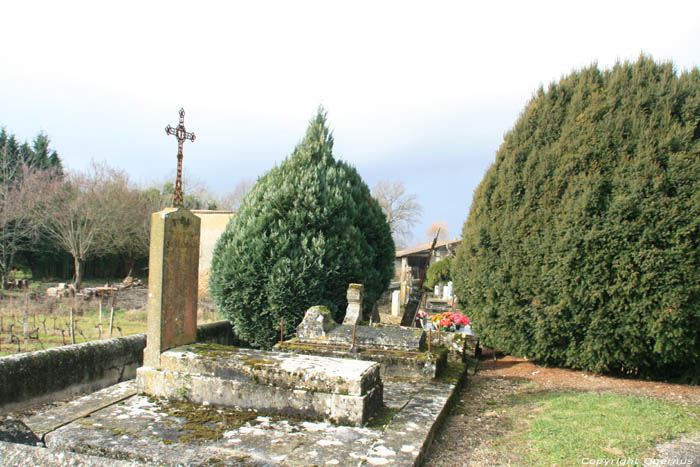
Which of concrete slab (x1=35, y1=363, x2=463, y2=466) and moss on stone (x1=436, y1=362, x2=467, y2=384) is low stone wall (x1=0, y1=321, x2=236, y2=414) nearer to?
concrete slab (x1=35, y1=363, x2=463, y2=466)

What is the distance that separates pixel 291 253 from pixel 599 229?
14.9ft

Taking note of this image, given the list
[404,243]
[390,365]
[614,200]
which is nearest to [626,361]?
[614,200]

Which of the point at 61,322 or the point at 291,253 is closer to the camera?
the point at 291,253

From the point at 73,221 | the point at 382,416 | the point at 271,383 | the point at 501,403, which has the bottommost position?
the point at 501,403

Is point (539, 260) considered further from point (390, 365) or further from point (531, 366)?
point (390, 365)

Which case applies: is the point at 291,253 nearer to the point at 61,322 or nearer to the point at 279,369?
the point at 279,369

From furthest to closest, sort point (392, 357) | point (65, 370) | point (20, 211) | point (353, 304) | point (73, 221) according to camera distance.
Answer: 1. point (73, 221)
2. point (20, 211)
3. point (353, 304)
4. point (392, 357)
5. point (65, 370)

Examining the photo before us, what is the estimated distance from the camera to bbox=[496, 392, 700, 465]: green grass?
3.77 m

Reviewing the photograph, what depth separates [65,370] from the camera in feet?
17.0

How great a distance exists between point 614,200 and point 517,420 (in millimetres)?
3070

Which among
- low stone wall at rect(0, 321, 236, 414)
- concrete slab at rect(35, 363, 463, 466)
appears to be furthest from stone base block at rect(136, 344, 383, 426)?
low stone wall at rect(0, 321, 236, 414)

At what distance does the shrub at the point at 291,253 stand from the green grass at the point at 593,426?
349 cm

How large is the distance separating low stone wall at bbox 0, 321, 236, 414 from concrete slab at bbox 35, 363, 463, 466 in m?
1.15

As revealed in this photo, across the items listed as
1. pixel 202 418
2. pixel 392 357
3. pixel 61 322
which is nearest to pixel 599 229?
pixel 392 357
